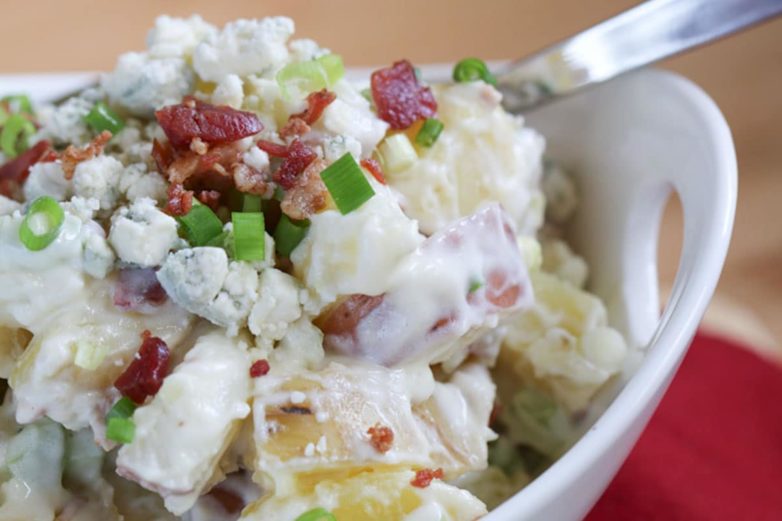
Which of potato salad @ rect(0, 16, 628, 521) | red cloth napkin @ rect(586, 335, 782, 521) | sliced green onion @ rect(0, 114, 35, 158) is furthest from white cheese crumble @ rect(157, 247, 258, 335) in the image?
red cloth napkin @ rect(586, 335, 782, 521)

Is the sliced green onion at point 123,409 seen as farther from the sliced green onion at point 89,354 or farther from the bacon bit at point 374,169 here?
the bacon bit at point 374,169

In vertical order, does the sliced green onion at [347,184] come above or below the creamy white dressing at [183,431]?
above

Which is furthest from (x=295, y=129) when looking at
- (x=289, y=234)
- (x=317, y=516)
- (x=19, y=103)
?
(x=19, y=103)

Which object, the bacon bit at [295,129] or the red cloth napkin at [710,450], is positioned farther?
the red cloth napkin at [710,450]

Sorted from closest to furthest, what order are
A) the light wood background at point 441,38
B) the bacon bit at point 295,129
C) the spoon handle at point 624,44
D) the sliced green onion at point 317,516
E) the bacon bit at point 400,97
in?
the sliced green onion at point 317,516, the bacon bit at point 295,129, the bacon bit at point 400,97, the spoon handle at point 624,44, the light wood background at point 441,38

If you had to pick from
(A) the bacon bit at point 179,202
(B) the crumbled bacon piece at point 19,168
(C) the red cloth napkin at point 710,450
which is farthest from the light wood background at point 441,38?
(A) the bacon bit at point 179,202

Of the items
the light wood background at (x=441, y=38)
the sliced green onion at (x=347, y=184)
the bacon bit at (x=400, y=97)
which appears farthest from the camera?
the light wood background at (x=441, y=38)

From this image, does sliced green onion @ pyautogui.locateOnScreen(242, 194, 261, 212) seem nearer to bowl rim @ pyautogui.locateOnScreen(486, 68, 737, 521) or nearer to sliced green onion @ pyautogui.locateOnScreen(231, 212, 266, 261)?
sliced green onion @ pyautogui.locateOnScreen(231, 212, 266, 261)
